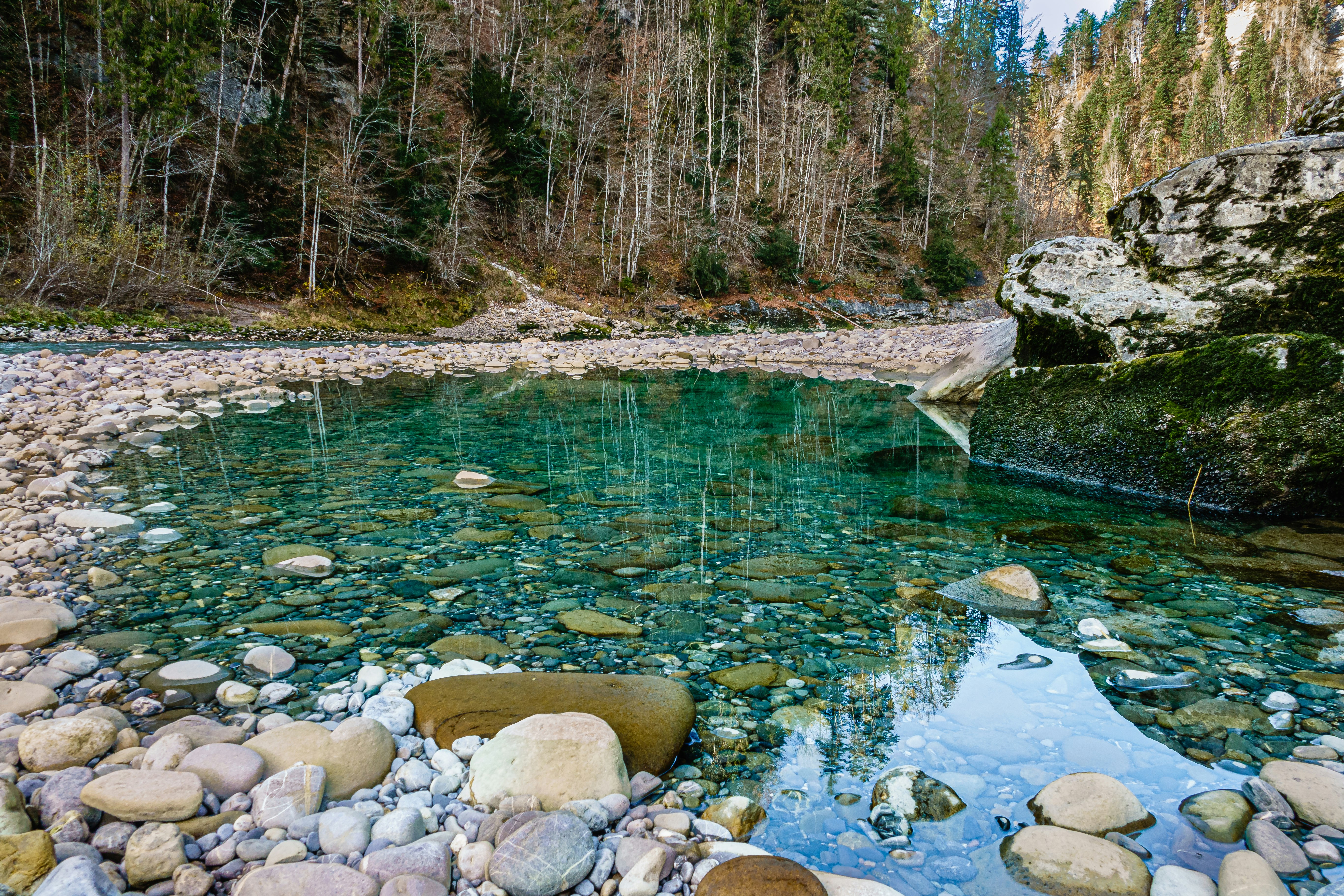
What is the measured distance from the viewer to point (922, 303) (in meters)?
36.1

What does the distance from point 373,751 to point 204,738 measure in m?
0.51

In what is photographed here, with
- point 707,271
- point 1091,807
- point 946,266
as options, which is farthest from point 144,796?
point 946,266

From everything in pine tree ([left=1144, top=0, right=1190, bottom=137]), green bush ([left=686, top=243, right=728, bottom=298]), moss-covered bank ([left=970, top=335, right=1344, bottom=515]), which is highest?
pine tree ([left=1144, top=0, right=1190, bottom=137])

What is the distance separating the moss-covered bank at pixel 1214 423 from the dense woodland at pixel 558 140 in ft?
63.1

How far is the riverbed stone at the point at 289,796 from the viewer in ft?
5.66

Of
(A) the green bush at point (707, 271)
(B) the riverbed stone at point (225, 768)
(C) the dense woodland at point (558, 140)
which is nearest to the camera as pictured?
(B) the riverbed stone at point (225, 768)

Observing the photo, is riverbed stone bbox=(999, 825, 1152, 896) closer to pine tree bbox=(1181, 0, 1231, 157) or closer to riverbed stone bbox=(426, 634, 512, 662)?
riverbed stone bbox=(426, 634, 512, 662)

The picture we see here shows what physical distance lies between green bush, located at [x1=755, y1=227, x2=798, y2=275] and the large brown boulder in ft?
106

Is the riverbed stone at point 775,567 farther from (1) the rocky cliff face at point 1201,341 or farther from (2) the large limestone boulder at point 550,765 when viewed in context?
(1) the rocky cliff face at point 1201,341

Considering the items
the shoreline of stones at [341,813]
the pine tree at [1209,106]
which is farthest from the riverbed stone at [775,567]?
the pine tree at [1209,106]

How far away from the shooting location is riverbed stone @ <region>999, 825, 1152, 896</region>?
5.36 feet

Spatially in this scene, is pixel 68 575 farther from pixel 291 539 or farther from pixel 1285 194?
pixel 1285 194


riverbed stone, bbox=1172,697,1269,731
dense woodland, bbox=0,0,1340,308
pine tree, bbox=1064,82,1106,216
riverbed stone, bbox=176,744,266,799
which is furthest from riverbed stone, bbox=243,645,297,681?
pine tree, bbox=1064,82,1106,216

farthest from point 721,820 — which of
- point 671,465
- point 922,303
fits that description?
point 922,303
